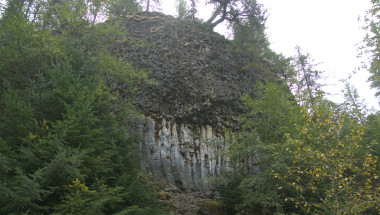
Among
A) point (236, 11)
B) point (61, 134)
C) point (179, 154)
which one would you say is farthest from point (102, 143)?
point (236, 11)

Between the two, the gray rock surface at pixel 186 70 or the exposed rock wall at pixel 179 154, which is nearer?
the exposed rock wall at pixel 179 154

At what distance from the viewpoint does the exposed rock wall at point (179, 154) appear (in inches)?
501

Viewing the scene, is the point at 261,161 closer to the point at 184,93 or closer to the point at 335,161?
the point at 335,161

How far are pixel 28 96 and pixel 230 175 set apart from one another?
8614 mm

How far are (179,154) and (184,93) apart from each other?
423 centimetres

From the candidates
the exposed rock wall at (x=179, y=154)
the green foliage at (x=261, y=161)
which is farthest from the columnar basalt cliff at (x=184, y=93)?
the green foliage at (x=261, y=161)

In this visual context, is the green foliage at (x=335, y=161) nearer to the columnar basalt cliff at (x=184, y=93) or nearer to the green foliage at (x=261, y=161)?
the green foliage at (x=261, y=161)

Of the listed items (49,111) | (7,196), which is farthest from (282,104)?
(7,196)

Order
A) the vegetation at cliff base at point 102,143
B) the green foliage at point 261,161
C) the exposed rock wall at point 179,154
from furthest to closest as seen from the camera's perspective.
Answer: the exposed rock wall at point 179,154 < the green foliage at point 261,161 < the vegetation at cliff base at point 102,143

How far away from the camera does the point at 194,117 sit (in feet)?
50.0

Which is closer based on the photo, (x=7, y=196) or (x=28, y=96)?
(x=7, y=196)

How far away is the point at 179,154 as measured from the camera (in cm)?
1372

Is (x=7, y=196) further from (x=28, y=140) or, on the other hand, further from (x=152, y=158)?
(x=152, y=158)

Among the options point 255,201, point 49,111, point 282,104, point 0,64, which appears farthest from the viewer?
point 282,104
